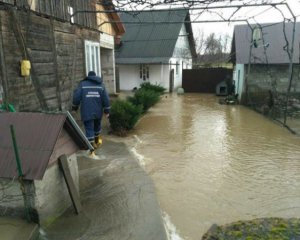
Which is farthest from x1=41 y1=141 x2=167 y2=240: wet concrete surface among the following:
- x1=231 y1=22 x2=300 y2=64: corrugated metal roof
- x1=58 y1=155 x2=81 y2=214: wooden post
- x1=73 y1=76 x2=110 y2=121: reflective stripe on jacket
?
x1=231 y1=22 x2=300 y2=64: corrugated metal roof

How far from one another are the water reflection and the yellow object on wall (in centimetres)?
323

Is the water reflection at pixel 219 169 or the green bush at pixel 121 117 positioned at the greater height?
the green bush at pixel 121 117

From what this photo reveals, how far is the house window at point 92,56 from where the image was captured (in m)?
10.9

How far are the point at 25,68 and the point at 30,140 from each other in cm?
365

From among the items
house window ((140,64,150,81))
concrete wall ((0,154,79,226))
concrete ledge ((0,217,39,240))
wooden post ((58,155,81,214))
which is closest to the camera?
concrete ledge ((0,217,39,240))

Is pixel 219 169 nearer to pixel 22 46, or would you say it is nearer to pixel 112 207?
pixel 112 207

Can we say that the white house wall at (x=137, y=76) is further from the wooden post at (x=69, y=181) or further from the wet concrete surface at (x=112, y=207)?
the wooden post at (x=69, y=181)

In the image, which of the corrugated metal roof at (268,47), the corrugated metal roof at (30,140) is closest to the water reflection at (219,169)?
the corrugated metal roof at (30,140)

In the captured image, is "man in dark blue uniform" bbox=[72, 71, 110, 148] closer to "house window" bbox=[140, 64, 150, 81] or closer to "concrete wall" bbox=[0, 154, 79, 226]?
"concrete wall" bbox=[0, 154, 79, 226]

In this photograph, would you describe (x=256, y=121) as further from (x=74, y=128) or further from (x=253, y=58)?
(x=74, y=128)

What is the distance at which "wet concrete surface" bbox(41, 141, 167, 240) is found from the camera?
374cm

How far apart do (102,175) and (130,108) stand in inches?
152

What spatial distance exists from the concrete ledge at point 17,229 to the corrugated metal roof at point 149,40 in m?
19.3

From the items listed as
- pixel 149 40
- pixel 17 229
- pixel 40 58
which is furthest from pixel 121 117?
pixel 149 40
